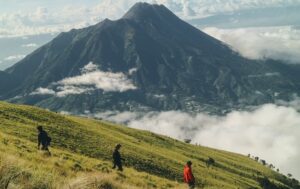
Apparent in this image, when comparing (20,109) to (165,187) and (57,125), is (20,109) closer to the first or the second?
(57,125)

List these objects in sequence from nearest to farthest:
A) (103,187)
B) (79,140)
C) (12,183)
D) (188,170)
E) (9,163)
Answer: (12,183), (9,163), (103,187), (188,170), (79,140)

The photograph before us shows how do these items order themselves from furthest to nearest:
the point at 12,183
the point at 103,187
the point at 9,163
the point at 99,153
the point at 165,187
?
the point at 99,153 → the point at 165,187 → the point at 103,187 → the point at 9,163 → the point at 12,183

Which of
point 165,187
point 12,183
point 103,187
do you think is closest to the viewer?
point 12,183

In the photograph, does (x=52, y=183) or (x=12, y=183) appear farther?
(x=52, y=183)

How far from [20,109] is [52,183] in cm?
7438

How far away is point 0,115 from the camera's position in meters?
73.1

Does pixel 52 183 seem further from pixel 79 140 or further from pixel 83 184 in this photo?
pixel 79 140

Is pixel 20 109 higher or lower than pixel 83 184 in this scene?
higher

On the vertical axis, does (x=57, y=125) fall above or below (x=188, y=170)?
above

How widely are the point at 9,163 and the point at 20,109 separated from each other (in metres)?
74.5

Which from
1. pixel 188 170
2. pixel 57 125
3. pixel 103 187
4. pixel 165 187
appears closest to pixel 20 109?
pixel 57 125

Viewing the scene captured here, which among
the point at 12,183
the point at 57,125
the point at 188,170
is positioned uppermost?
the point at 57,125

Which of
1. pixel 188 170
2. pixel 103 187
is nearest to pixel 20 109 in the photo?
pixel 188 170

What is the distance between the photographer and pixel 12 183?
44.7 feet
